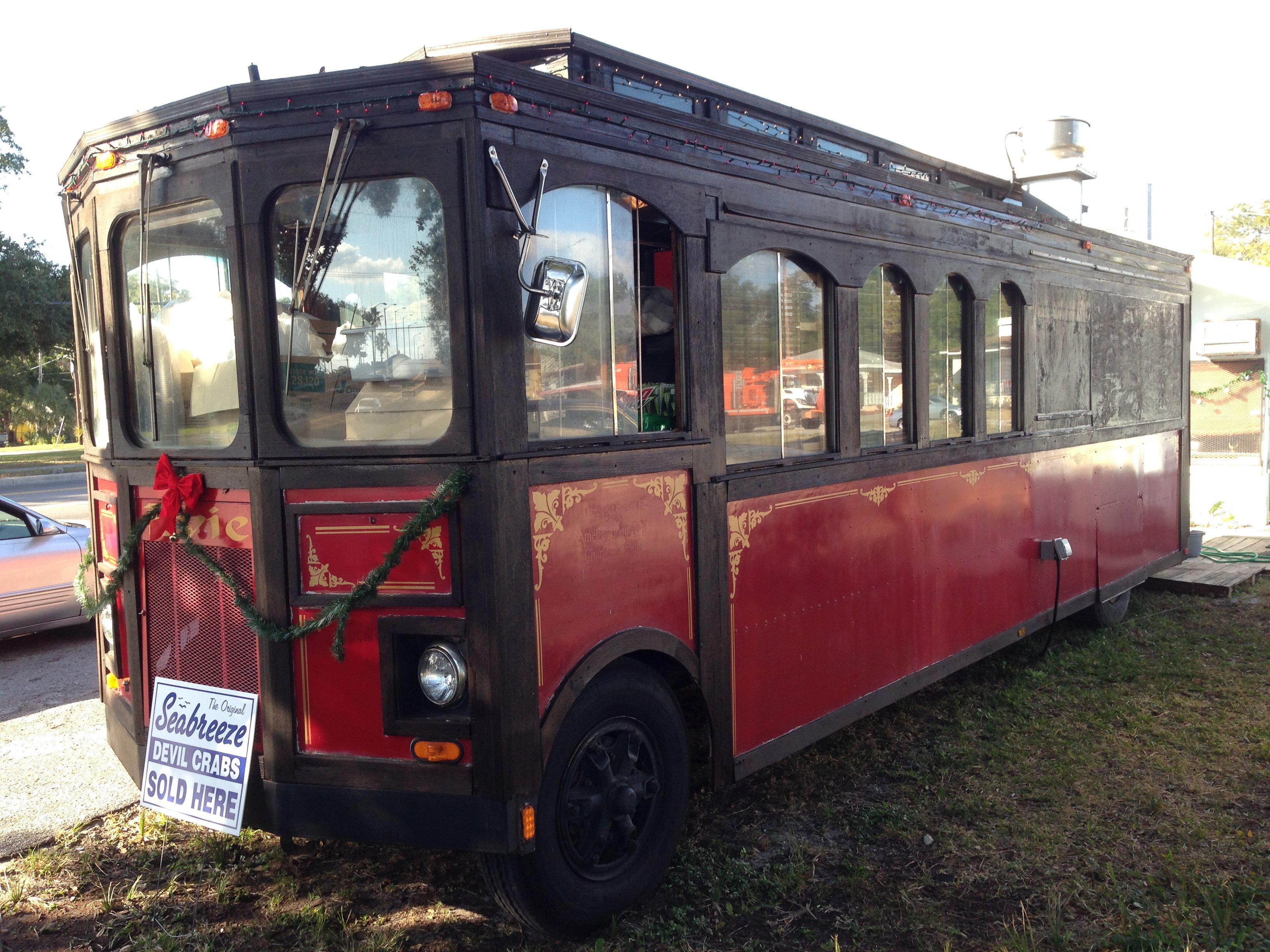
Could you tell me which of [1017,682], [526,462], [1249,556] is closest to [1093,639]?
[1017,682]

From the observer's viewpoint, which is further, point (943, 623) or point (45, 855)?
point (943, 623)

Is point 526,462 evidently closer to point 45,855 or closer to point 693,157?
point 693,157

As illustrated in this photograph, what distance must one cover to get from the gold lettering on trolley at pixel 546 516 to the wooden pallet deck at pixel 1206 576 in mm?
7910

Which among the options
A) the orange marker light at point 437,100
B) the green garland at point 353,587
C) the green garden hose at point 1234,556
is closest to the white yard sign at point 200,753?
the green garland at point 353,587

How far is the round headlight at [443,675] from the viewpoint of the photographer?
10.6 ft

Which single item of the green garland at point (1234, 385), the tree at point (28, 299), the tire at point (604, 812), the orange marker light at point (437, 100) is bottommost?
the tire at point (604, 812)

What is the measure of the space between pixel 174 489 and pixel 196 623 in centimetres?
49

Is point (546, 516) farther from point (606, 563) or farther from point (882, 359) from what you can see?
point (882, 359)

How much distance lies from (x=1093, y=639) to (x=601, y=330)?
5.76 meters

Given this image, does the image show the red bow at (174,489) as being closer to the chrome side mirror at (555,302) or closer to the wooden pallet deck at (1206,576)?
the chrome side mirror at (555,302)

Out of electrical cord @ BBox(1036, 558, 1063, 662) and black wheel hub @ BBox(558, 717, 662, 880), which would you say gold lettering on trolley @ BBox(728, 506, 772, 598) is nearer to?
black wheel hub @ BBox(558, 717, 662, 880)

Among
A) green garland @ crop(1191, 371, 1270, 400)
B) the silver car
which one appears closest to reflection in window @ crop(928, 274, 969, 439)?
the silver car

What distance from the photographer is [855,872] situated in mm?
4000

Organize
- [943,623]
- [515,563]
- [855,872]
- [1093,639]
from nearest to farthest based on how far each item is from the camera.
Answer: [515,563] < [855,872] < [943,623] < [1093,639]
